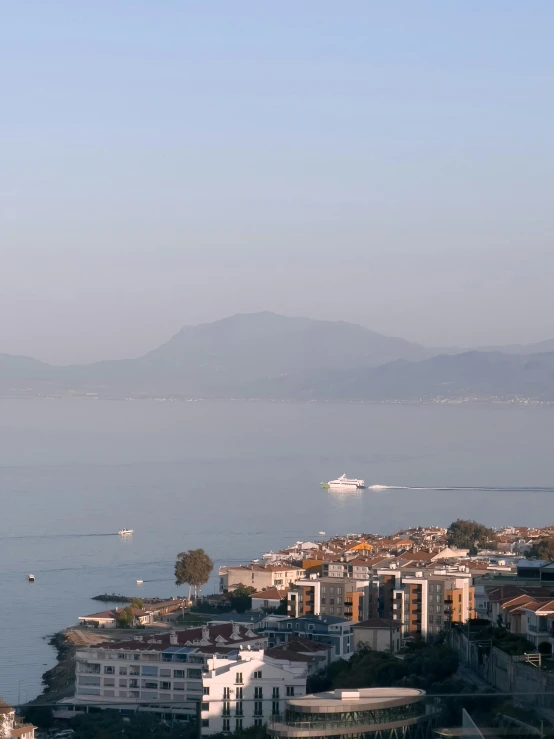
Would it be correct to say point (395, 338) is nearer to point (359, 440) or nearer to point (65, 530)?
point (359, 440)

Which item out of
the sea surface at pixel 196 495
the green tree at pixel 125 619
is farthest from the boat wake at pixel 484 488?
the green tree at pixel 125 619

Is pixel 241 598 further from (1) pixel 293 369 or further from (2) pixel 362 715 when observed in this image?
(1) pixel 293 369

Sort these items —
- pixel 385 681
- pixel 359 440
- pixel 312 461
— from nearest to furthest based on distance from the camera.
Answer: pixel 385 681
pixel 312 461
pixel 359 440

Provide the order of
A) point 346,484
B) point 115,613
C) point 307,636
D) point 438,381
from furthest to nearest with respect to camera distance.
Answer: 1. point 438,381
2. point 346,484
3. point 115,613
4. point 307,636

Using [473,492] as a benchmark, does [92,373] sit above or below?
above

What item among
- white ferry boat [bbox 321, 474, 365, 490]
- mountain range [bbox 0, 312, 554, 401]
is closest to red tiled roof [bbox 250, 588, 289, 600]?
white ferry boat [bbox 321, 474, 365, 490]

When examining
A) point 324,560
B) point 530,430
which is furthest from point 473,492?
point 530,430

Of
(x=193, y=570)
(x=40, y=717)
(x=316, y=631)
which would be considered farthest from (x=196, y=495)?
(x=40, y=717)

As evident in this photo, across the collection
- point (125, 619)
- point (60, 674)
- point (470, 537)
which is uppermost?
point (470, 537)
